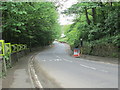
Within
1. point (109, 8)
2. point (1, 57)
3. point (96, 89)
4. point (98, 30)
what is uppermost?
point (109, 8)

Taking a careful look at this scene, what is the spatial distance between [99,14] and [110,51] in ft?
36.2

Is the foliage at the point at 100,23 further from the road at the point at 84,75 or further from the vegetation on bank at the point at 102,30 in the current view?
the road at the point at 84,75

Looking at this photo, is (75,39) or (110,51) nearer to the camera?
(110,51)

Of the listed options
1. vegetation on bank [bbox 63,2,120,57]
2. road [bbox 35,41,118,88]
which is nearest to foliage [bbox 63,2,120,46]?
vegetation on bank [bbox 63,2,120,57]

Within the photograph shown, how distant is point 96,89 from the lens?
20.7 feet

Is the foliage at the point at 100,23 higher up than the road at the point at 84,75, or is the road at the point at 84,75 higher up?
the foliage at the point at 100,23

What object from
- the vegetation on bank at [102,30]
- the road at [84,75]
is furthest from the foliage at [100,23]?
the road at [84,75]

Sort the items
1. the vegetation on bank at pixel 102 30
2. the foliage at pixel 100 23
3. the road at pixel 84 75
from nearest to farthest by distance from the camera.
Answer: the road at pixel 84 75 → the vegetation on bank at pixel 102 30 → the foliage at pixel 100 23

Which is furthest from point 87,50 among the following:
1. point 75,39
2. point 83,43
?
point 75,39

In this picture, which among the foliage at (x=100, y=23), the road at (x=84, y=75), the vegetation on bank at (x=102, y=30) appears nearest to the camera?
the road at (x=84, y=75)

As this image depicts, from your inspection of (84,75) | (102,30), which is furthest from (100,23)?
(84,75)

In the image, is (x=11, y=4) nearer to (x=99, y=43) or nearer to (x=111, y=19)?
(x=111, y=19)

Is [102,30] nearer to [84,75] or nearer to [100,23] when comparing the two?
[100,23]

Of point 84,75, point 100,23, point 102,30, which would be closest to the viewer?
point 84,75
